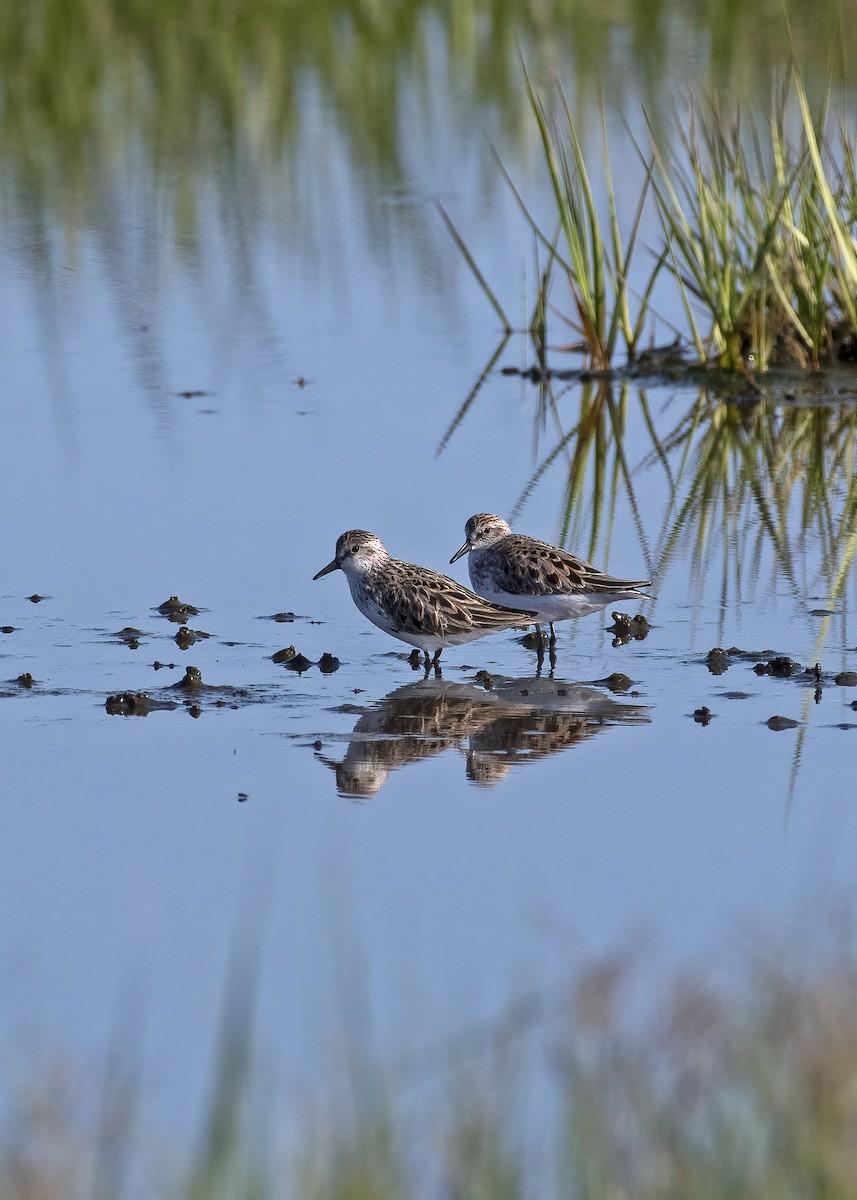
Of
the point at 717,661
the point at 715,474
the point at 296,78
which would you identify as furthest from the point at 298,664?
the point at 296,78

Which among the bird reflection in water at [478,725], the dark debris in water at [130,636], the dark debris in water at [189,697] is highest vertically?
the dark debris in water at [130,636]

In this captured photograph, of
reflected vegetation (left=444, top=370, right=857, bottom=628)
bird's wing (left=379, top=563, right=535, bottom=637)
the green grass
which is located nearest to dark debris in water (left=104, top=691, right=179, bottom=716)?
bird's wing (left=379, top=563, right=535, bottom=637)

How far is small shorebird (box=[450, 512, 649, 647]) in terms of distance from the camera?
903cm

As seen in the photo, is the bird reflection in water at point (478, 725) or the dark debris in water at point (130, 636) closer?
the bird reflection in water at point (478, 725)

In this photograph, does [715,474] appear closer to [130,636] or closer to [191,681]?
[130,636]

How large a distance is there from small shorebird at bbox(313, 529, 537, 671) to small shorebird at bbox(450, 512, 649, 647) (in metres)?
0.10

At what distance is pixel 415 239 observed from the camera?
1842 centimetres

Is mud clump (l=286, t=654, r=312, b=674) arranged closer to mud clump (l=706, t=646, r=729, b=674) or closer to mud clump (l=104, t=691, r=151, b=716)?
mud clump (l=104, t=691, r=151, b=716)

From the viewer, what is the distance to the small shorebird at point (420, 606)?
351 inches

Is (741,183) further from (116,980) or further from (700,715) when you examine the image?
(116,980)

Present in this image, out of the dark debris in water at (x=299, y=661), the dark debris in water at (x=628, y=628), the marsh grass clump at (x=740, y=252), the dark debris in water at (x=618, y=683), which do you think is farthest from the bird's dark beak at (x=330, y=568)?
the marsh grass clump at (x=740, y=252)

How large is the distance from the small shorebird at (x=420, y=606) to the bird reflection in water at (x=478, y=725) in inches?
10.5

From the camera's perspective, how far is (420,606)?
888cm

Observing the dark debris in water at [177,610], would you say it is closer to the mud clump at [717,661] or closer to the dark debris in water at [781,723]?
the mud clump at [717,661]
